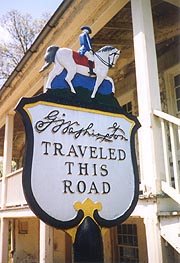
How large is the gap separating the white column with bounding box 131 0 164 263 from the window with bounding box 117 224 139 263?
3.64m

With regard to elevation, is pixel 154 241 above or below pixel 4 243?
above

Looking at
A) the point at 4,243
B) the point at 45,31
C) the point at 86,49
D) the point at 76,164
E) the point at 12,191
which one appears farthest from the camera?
the point at 4,243

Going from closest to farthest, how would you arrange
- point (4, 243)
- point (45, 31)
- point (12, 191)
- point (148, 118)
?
point (148, 118)
point (45, 31)
point (12, 191)
point (4, 243)

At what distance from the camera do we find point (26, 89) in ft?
26.3

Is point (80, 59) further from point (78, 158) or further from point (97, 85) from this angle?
point (78, 158)

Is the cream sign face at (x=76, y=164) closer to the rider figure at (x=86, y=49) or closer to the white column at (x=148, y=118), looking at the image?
the rider figure at (x=86, y=49)

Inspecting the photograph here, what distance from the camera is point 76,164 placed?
2.35m

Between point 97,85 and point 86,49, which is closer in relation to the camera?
point 97,85

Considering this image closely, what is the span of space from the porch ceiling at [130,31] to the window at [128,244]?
3.75m

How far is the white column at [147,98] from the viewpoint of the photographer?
11.6 feet

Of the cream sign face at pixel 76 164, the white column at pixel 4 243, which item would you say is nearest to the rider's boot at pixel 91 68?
the cream sign face at pixel 76 164

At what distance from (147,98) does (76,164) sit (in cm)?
180

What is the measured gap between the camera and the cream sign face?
2.15 m

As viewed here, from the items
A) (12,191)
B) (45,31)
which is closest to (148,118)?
(45,31)
